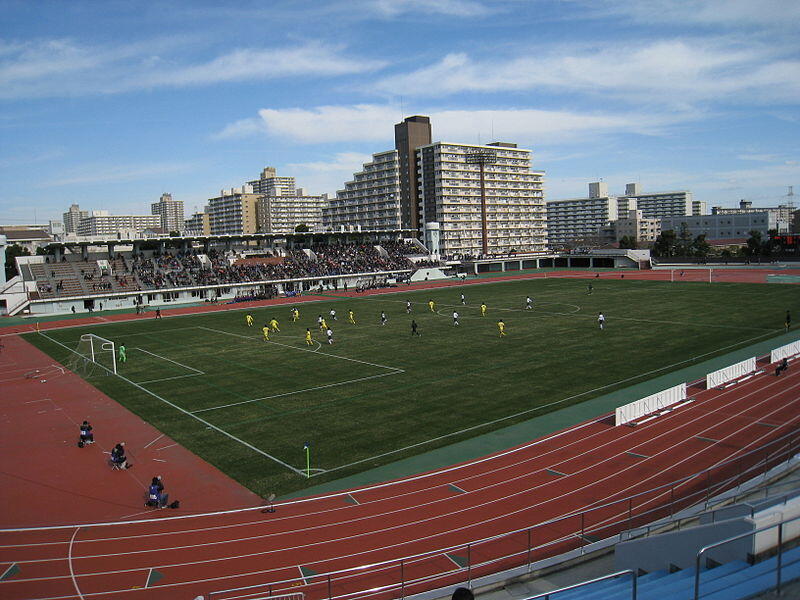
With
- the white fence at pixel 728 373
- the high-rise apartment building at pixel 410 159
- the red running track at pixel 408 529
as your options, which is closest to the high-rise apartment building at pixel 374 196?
the high-rise apartment building at pixel 410 159

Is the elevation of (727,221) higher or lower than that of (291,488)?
higher

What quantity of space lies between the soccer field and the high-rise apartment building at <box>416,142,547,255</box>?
75.1 m

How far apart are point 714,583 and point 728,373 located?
798 inches

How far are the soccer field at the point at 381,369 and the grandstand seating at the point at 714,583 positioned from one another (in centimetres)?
1029

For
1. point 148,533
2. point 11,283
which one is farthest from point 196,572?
point 11,283

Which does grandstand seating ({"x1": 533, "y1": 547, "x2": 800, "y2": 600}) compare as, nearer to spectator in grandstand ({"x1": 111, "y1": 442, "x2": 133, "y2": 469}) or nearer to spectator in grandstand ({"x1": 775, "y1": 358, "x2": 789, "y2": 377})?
spectator in grandstand ({"x1": 111, "y1": 442, "x2": 133, "y2": 469})

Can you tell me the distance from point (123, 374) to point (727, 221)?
539 ft

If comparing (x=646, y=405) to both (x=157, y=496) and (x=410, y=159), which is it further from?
(x=410, y=159)

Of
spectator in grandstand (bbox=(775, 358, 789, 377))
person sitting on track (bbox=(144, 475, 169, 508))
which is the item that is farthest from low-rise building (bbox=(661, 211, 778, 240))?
person sitting on track (bbox=(144, 475, 169, 508))

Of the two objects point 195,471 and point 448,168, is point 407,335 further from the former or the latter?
point 448,168

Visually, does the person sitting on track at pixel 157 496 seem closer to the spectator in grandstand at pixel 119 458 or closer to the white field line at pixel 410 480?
the white field line at pixel 410 480

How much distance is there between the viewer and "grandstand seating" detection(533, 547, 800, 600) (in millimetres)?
7109

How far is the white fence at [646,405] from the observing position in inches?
820

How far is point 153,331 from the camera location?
50.0 meters
